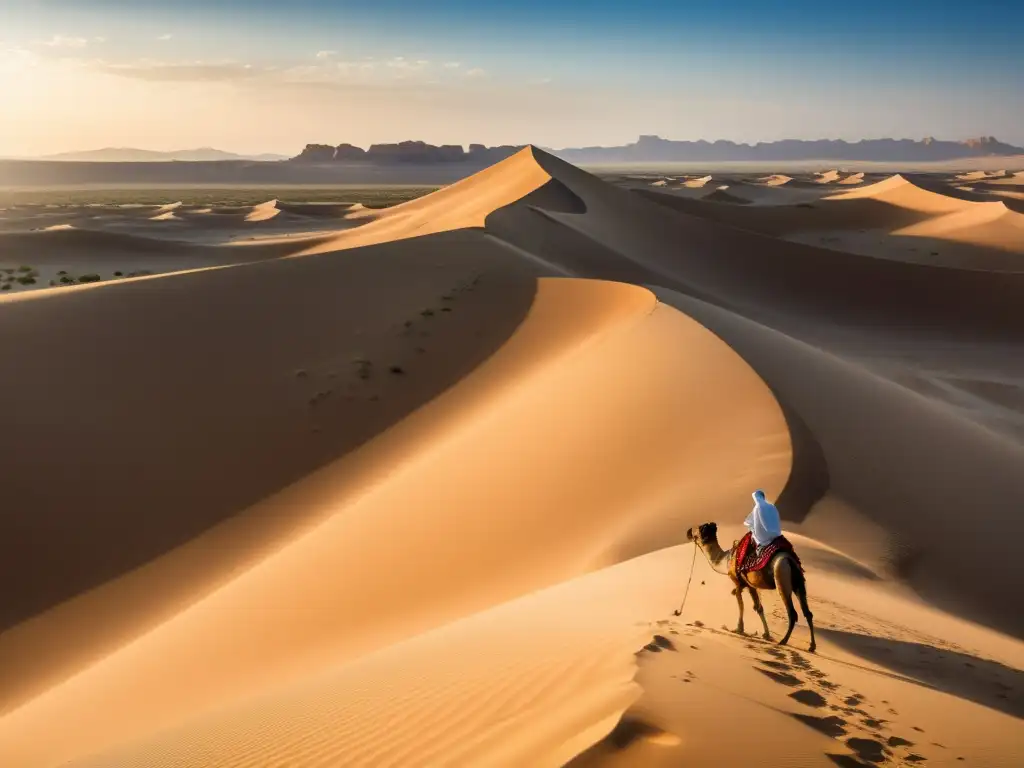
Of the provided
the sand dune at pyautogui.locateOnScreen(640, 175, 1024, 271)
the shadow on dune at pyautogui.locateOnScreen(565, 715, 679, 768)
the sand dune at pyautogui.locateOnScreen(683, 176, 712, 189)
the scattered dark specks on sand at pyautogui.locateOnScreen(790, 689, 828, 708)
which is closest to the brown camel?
the scattered dark specks on sand at pyautogui.locateOnScreen(790, 689, 828, 708)

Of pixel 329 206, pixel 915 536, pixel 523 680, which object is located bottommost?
pixel 915 536

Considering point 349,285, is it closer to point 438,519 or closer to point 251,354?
point 251,354

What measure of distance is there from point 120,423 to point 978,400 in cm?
1644

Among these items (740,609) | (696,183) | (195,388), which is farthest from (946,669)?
(696,183)

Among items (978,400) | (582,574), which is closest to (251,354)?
(582,574)

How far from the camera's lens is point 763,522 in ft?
16.4

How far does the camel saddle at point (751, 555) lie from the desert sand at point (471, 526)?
0.42m

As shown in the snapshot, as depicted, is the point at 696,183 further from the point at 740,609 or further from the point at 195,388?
the point at 740,609

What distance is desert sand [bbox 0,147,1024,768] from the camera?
4.19 meters

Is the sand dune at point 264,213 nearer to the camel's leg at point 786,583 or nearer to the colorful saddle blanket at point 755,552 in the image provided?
the colorful saddle blanket at point 755,552

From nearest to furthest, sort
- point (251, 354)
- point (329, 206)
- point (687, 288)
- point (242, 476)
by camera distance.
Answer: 1. point (242, 476)
2. point (251, 354)
3. point (687, 288)
4. point (329, 206)

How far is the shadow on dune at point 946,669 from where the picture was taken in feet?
15.6

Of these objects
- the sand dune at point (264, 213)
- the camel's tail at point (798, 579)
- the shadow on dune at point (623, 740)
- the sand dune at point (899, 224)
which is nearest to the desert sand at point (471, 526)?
the shadow on dune at point (623, 740)

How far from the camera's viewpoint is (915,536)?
8328mm
